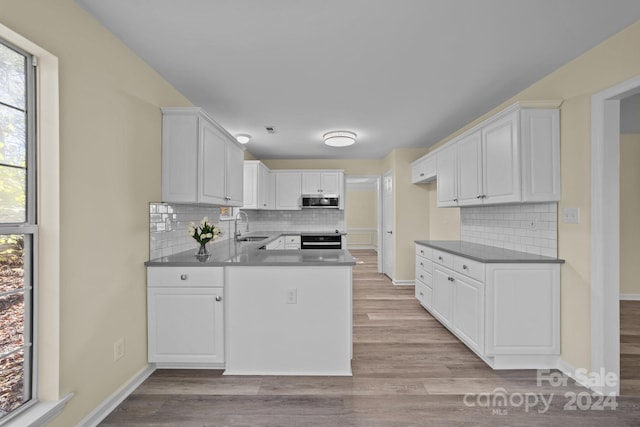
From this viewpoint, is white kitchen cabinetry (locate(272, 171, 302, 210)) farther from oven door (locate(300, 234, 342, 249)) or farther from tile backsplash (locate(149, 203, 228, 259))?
tile backsplash (locate(149, 203, 228, 259))

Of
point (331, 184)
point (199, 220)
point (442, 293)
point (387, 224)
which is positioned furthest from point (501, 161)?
point (331, 184)

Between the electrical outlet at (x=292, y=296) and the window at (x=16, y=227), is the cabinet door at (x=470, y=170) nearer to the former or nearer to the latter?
the electrical outlet at (x=292, y=296)

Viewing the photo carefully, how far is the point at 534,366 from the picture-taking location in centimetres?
242

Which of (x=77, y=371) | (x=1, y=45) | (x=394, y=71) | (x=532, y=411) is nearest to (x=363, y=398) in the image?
(x=532, y=411)

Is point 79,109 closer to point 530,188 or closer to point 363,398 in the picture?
point 363,398

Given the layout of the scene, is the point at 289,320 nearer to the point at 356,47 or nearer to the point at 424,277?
the point at 356,47

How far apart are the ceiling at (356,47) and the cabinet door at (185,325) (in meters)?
1.78

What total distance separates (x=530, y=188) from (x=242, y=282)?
244 cm

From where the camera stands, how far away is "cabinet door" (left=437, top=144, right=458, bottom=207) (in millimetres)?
3469

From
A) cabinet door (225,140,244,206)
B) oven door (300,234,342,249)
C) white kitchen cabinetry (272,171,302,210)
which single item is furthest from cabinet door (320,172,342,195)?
cabinet door (225,140,244,206)

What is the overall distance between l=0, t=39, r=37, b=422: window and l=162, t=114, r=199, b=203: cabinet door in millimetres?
1029

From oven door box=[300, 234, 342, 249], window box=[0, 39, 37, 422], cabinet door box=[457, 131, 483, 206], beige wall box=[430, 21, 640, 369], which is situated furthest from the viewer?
oven door box=[300, 234, 342, 249]

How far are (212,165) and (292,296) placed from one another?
4.63 feet

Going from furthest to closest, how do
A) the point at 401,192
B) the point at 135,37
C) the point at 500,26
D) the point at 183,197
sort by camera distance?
the point at 401,192 < the point at 183,197 < the point at 135,37 < the point at 500,26
